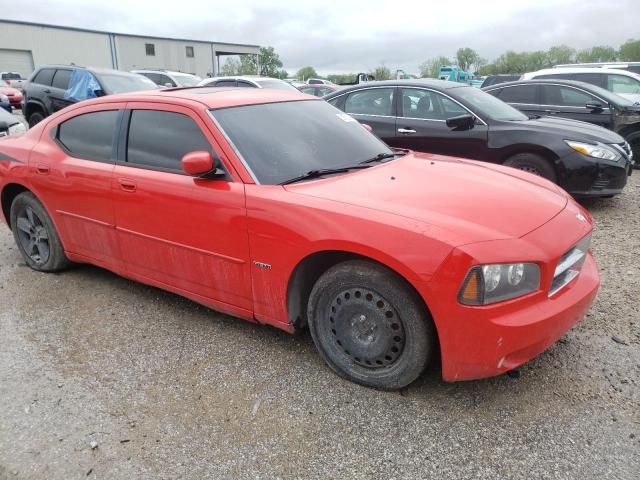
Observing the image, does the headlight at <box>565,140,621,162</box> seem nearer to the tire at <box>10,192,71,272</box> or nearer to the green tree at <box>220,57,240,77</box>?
the tire at <box>10,192,71,272</box>

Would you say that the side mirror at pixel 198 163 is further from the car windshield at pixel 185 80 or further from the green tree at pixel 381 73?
the green tree at pixel 381 73

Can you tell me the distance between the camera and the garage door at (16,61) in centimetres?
3709

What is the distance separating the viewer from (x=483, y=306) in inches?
87.3

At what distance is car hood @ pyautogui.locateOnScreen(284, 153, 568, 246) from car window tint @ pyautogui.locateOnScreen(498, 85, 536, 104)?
20.4ft

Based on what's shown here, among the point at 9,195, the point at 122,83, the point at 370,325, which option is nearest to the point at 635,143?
the point at 370,325

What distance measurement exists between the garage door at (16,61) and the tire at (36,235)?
40.7m

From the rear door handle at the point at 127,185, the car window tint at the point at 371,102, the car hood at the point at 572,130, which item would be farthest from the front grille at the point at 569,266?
the car window tint at the point at 371,102

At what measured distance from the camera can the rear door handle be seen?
3275 mm


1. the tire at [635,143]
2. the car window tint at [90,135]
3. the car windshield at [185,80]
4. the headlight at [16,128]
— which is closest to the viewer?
the car window tint at [90,135]

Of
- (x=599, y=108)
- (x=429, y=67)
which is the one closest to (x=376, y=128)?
(x=599, y=108)

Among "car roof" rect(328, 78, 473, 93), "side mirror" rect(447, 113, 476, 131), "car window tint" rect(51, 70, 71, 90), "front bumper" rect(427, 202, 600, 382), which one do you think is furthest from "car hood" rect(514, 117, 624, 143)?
"car window tint" rect(51, 70, 71, 90)

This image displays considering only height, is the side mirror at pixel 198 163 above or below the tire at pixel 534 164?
above

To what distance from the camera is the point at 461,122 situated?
5.86 meters

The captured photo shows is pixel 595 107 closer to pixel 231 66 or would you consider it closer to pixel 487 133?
pixel 487 133
